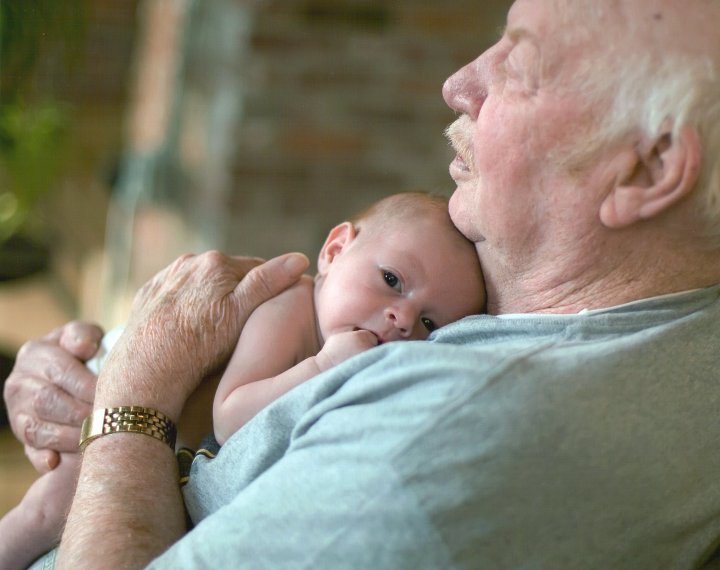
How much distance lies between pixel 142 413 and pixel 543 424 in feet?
1.94

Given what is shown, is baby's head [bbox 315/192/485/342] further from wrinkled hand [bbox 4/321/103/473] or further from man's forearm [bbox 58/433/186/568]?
wrinkled hand [bbox 4/321/103/473]

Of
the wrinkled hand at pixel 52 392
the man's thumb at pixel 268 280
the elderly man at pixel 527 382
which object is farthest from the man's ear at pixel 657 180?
the wrinkled hand at pixel 52 392

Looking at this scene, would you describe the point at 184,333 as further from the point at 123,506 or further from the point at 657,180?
the point at 657,180

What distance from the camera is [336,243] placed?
1.41 meters

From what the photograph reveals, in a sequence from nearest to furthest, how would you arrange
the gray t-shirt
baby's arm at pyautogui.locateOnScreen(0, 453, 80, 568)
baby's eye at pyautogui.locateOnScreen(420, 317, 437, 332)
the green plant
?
the gray t-shirt → baby's eye at pyautogui.locateOnScreen(420, 317, 437, 332) → baby's arm at pyautogui.locateOnScreen(0, 453, 80, 568) → the green plant

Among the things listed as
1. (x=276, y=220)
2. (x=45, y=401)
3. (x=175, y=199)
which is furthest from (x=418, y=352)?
(x=175, y=199)

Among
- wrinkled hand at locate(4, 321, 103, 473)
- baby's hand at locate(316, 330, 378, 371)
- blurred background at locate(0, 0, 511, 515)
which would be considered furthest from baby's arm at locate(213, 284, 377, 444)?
blurred background at locate(0, 0, 511, 515)

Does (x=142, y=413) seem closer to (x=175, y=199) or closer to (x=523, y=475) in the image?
(x=523, y=475)

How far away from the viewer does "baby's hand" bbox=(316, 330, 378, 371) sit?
1210 mm

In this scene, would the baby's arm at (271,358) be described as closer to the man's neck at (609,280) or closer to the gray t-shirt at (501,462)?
the gray t-shirt at (501,462)

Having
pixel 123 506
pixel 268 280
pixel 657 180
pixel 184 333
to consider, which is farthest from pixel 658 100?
pixel 123 506

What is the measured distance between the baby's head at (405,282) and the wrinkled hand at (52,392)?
18.0 inches

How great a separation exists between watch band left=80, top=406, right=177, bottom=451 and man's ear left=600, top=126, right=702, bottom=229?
658 millimetres

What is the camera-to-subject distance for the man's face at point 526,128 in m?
1.17
